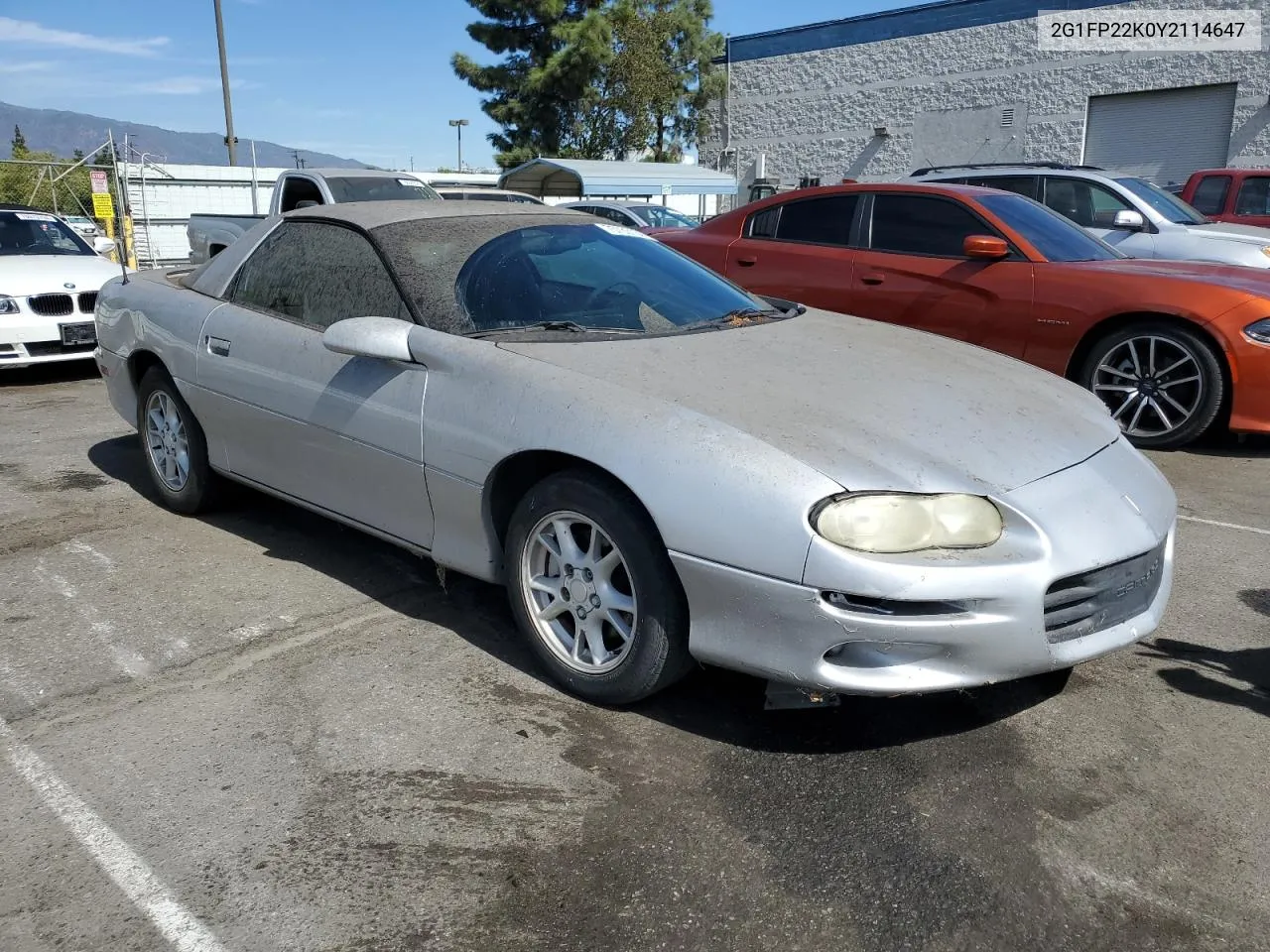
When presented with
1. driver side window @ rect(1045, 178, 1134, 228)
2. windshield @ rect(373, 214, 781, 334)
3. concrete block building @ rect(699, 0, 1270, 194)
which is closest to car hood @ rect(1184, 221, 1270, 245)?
driver side window @ rect(1045, 178, 1134, 228)

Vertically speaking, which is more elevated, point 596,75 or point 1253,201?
point 596,75

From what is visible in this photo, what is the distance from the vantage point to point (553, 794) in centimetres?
264

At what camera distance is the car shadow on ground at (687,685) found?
9.64ft

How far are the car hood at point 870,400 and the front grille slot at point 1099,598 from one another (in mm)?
301

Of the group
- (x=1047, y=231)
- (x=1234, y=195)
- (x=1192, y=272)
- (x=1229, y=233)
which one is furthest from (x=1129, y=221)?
(x=1234, y=195)

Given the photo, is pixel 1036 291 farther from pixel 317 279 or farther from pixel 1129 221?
pixel 317 279

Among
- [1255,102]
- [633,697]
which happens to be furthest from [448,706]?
[1255,102]

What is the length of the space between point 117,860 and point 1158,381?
227 inches

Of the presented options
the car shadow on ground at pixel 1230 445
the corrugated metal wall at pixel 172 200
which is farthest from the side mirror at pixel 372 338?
the corrugated metal wall at pixel 172 200

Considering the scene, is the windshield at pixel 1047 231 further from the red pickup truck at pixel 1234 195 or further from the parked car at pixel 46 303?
the red pickup truck at pixel 1234 195

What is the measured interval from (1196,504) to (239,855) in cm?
461

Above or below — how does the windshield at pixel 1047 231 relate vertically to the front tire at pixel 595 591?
above

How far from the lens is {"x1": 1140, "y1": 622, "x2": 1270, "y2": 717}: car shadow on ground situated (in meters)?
Result: 3.16

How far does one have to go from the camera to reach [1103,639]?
9.08 feet
